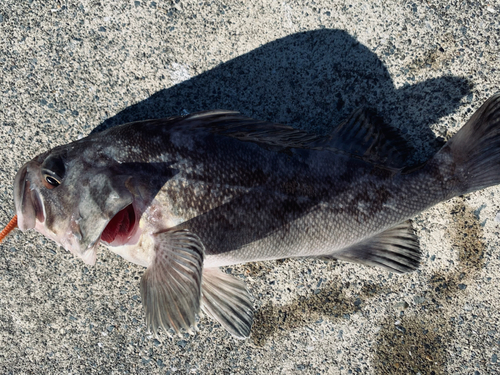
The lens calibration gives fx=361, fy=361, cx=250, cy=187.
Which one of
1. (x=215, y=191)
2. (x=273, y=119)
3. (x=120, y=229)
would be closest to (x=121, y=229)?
(x=120, y=229)

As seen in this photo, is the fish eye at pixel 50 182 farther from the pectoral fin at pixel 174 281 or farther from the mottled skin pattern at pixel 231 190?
the pectoral fin at pixel 174 281

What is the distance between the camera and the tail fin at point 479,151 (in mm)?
2307

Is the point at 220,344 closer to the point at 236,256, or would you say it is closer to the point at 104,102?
the point at 236,256

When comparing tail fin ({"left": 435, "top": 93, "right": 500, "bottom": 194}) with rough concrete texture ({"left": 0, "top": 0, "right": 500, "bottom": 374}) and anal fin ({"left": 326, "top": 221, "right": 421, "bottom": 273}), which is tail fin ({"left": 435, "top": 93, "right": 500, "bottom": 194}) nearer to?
rough concrete texture ({"left": 0, "top": 0, "right": 500, "bottom": 374})

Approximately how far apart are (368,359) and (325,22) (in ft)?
8.38

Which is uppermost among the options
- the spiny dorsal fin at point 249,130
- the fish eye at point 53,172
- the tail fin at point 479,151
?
the tail fin at point 479,151

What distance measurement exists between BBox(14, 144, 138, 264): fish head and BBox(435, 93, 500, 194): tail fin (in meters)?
2.01

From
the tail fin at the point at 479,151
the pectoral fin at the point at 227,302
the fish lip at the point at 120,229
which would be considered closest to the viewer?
the fish lip at the point at 120,229

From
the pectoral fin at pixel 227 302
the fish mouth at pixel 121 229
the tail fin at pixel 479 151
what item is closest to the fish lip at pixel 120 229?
the fish mouth at pixel 121 229

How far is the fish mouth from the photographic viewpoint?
2.12m

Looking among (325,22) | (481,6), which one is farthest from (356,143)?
(481,6)

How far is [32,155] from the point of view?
265cm

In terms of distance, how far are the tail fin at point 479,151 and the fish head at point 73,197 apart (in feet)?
6.59

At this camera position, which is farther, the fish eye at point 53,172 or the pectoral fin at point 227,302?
the pectoral fin at point 227,302
